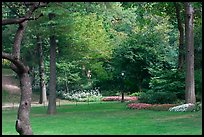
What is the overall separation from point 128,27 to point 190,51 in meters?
25.7

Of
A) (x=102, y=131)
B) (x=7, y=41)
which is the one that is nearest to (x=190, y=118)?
(x=102, y=131)

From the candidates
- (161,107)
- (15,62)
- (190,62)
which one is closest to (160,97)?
(161,107)

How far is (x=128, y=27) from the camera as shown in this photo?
4509 centimetres

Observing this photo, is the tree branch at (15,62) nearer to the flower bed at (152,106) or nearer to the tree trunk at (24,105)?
the tree trunk at (24,105)

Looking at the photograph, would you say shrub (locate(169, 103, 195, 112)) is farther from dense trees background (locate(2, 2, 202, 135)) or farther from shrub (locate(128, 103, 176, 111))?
dense trees background (locate(2, 2, 202, 135))

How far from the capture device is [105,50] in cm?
3234

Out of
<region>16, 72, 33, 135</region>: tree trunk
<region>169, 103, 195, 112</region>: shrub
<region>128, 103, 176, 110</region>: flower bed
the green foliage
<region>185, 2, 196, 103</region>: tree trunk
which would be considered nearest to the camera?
<region>16, 72, 33, 135</region>: tree trunk

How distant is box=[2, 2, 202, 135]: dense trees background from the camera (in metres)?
20.4

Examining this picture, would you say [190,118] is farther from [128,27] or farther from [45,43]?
[128,27]

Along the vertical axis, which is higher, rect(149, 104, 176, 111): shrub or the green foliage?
the green foliage

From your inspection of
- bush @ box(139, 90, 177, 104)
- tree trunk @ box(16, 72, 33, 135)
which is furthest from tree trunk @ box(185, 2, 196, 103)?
tree trunk @ box(16, 72, 33, 135)

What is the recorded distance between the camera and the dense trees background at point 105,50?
20.4 m

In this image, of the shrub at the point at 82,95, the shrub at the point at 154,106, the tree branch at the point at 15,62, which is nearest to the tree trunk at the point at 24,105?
the tree branch at the point at 15,62

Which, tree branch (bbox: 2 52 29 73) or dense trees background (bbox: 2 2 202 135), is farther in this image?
dense trees background (bbox: 2 2 202 135)
